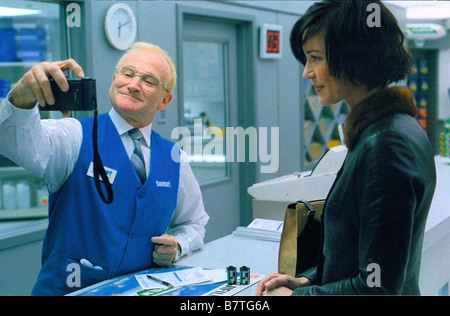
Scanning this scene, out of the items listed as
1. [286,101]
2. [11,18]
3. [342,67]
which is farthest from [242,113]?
[342,67]

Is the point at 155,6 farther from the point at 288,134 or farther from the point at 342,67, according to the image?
the point at 342,67

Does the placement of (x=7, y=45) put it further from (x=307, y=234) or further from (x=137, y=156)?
(x=307, y=234)

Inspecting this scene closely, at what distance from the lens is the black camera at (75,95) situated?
1.10 m

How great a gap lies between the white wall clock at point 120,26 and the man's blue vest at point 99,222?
1456 millimetres

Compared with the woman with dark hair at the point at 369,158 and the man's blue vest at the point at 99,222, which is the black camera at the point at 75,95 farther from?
the woman with dark hair at the point at 369,158

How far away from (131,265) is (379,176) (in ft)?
2.82

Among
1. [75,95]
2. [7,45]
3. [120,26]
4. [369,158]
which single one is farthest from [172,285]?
[7,45]

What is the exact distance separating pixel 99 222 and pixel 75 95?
0.45m

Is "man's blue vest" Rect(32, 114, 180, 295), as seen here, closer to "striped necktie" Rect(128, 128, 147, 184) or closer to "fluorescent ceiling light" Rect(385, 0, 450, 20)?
"striped necktie" Rect(128, 128, 147, 184)

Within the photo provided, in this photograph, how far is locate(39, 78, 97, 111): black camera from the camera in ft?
3.62

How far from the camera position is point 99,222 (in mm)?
1433

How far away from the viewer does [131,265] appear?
1.46 meters

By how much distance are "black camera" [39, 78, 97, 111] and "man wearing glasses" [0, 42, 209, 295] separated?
237 mm
